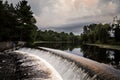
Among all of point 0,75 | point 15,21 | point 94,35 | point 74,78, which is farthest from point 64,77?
point 94,35

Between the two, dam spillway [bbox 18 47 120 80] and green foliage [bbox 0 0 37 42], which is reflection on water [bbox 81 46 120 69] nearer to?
dam spillway [bbox 18 47 120 80]

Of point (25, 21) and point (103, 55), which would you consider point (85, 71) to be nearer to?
point (103, 55)

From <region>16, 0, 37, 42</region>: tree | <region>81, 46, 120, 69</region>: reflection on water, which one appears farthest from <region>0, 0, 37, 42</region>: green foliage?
<region>81, 46, 120, 69</region>: reflection on water

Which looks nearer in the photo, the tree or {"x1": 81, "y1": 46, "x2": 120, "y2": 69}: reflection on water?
{"x1": 81, "y1": 46, "x2": 120, "y2": 69}: reflection on water

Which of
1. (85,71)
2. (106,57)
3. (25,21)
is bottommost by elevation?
(106,57)

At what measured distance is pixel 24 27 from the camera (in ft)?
229

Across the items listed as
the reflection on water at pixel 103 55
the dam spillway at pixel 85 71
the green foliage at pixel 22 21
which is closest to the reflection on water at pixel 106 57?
the reflection on water at pixel 103 55

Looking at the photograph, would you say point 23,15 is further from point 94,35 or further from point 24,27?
point 94,35

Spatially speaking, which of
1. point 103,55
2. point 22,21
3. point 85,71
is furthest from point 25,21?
point 85,71

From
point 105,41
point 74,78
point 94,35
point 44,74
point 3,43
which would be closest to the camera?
point 74,78

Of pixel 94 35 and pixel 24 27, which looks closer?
pixel 24 27

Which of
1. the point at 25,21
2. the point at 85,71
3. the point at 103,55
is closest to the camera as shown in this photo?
the point at 85,71

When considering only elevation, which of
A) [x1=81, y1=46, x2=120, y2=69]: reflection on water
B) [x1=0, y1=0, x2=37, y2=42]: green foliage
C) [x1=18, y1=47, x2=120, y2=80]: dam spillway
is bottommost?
[x1=81, y1=46, x2=120, y2=69]: reflection on water

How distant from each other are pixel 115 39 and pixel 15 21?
39407 mm
